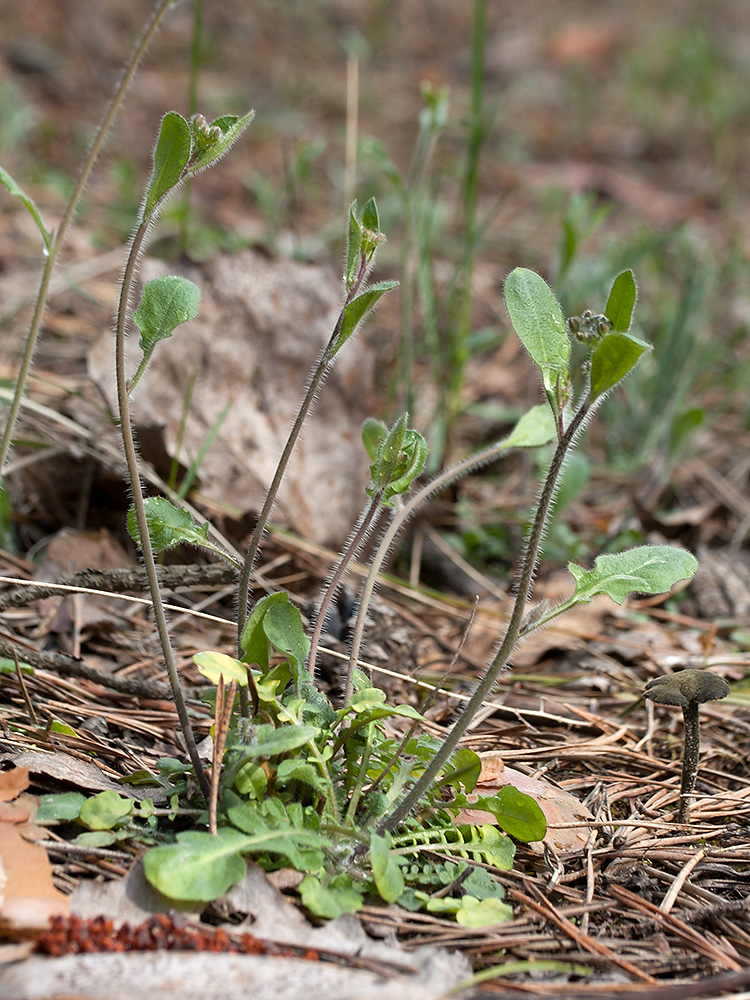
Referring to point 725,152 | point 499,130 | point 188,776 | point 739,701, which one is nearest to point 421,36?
point 499,130

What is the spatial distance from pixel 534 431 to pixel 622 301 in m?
0.37

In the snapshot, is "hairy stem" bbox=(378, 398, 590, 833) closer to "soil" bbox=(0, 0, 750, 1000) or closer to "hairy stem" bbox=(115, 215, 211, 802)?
"soil" bbox=(0, 0, 750, 1000)

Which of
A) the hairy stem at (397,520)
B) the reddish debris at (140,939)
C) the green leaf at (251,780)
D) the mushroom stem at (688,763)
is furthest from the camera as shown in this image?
the mushroom stem at (688,763)

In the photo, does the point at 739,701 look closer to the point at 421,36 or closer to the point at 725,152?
the point at 725,152

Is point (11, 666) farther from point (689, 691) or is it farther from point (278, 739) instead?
point (689, 691)

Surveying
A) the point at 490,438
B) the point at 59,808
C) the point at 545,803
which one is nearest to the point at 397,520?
the point at 545,803

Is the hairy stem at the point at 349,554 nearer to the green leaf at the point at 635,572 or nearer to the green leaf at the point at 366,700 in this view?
the green leaf at the point at 366,700

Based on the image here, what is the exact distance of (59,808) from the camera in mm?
1372

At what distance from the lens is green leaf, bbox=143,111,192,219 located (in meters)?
1.32

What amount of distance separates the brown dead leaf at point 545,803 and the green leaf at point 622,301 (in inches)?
31.7

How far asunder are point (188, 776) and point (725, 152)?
256 inches

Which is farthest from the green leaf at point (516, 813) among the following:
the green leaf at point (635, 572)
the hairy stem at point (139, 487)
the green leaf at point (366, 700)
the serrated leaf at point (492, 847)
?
the hairy stem at point (139, 487)

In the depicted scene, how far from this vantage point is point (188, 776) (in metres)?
1.51

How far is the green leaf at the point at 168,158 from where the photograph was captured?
1324 mm
